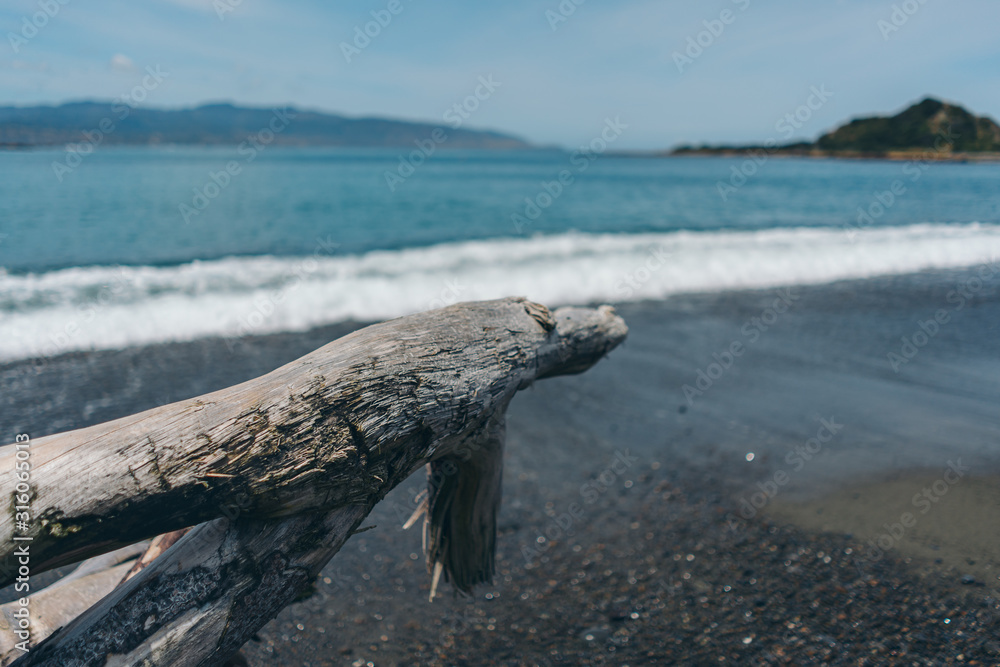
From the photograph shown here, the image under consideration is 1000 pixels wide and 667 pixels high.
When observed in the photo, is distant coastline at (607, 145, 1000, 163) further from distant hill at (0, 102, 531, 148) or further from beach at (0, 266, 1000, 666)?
beach at (0, 266, 1000, 666)

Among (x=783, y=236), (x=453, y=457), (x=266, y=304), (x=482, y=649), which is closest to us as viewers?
(x=453, y=457)

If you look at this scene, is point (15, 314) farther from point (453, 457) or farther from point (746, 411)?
point (746, 411)

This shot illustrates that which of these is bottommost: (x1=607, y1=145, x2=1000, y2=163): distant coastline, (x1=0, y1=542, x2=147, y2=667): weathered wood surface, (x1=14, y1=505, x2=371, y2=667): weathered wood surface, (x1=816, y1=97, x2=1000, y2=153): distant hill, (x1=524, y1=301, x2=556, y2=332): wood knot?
(x1=607, y1=145, x2=1000, y2=163): distant coastline

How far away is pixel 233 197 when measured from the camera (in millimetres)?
27078

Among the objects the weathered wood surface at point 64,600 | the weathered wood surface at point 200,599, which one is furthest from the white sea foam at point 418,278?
the weathered wood surface at point 200,599

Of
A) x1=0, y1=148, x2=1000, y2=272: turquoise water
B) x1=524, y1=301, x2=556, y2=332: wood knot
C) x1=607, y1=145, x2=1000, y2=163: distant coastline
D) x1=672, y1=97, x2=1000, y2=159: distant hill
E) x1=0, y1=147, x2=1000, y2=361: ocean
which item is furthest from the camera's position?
x1=672, y1=97, x2=1000, y2=159: distant hill

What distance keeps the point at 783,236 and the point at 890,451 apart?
14.8 metres

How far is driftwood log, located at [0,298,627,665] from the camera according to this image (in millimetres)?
1628

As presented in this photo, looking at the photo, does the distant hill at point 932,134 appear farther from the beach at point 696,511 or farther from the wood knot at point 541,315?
the wood knot at point 541,315

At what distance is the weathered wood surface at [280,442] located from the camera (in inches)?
63.2

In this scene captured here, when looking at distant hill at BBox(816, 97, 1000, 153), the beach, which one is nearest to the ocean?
the beach

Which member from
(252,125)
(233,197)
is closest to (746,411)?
(233,197)

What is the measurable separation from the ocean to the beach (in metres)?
1.53

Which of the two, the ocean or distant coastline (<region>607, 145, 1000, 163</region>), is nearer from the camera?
the ocean
